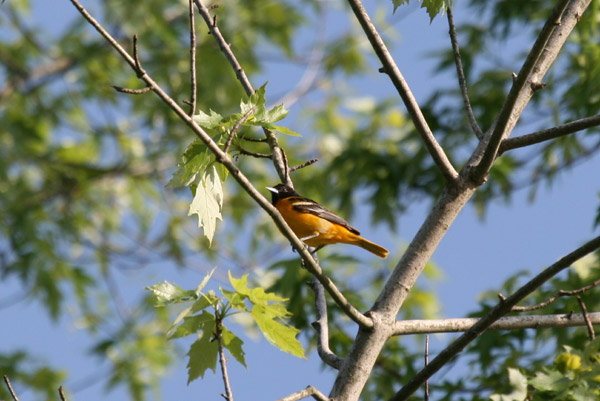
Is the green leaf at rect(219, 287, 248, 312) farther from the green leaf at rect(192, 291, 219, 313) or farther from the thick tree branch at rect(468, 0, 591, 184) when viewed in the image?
the thick tree branch at rect(468, 0, 591, 184)

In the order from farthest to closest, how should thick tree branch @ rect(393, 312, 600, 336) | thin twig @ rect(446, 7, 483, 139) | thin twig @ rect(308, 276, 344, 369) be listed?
thin twig @ rect(446, 7, 483, 139), thin twig @ rect(308, 276, 344, 369), thick tree branch @ rect(393, 312, 600, 336)

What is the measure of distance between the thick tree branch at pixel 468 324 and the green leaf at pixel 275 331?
39 cm

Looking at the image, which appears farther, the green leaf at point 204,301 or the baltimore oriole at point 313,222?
the baltimore oriole at point 313,222

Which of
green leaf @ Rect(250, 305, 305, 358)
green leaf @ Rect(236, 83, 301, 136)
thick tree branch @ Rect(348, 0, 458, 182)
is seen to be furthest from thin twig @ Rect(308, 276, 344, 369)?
green leaf @ Rect(236, 83, 301, 136)

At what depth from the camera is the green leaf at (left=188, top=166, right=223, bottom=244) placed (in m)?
2.67

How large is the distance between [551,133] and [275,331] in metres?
1.16

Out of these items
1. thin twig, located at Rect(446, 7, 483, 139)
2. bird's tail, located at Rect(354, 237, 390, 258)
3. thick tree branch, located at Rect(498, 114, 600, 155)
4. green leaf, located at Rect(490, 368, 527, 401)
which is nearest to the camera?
thick tree branch, located at Rect(498, 114, 600, 155)

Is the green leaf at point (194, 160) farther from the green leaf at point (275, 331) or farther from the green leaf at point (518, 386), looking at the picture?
Result: the green leaf at point (518, 386)

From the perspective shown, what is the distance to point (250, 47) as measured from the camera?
14070mm

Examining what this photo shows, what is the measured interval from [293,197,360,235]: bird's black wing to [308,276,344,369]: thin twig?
1861 millimetres

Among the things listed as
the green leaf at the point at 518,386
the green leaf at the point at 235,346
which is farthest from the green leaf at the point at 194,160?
the green leaf at the point at 518,386

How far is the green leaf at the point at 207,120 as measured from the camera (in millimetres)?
2555

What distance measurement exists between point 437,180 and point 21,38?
8025 mm

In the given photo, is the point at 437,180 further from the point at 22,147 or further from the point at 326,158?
the point at 22,147
